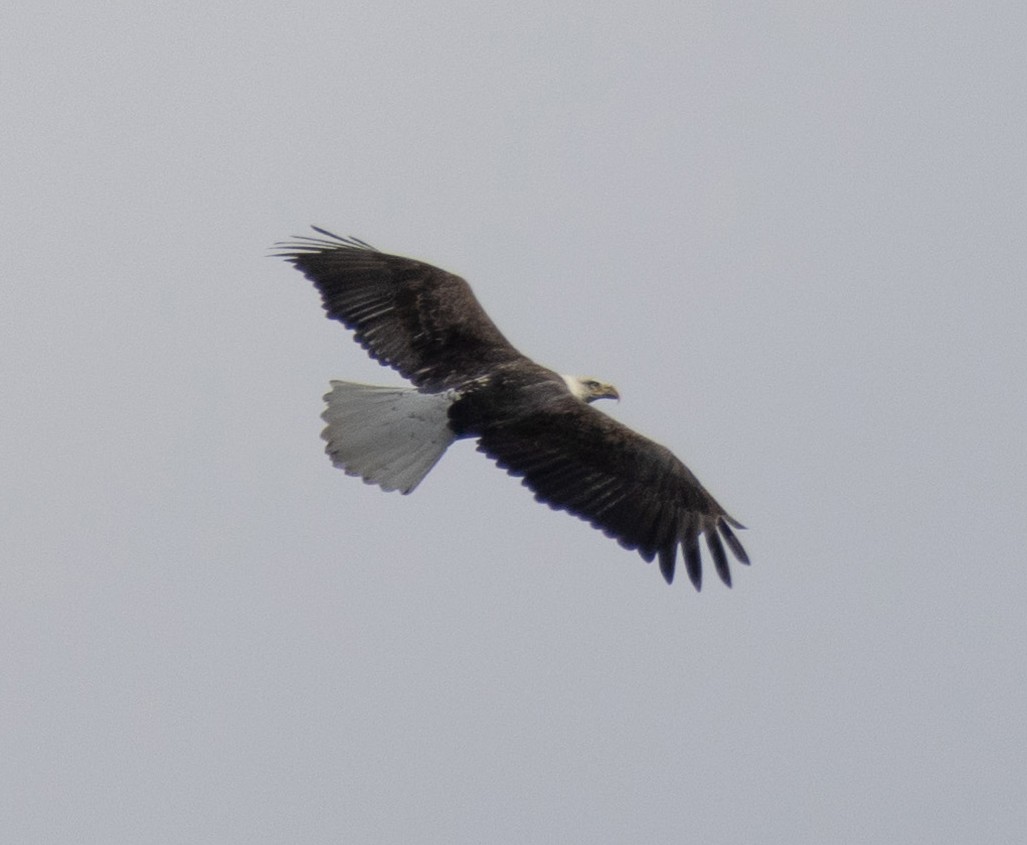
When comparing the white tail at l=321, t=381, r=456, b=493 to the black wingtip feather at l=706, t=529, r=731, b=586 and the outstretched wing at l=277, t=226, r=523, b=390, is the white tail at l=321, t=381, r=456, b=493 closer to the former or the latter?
the outstretched wing at l=277, t=226, r=523, b=390

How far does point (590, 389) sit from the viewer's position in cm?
1622

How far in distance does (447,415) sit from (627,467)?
1.09 metres

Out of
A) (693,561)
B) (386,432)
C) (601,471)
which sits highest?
(386,432)

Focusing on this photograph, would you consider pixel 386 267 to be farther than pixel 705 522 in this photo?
Yes

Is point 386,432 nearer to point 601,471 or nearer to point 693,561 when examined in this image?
point 601,471

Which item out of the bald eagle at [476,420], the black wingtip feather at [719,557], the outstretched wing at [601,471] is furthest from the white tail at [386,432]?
the black wingtip feather at [719,557]

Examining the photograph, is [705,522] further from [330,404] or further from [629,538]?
[330,404]

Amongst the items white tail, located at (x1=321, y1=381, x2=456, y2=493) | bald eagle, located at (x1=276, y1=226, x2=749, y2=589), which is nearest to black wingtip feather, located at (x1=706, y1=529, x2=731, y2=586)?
bald eagle, located at (x1=276, y1=226, x2=749, y2=589)

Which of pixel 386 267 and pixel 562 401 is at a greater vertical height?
pixel 386 267

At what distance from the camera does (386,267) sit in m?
15.9

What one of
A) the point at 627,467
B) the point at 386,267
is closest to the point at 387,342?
the point at 386,267

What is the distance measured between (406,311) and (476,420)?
1079mm

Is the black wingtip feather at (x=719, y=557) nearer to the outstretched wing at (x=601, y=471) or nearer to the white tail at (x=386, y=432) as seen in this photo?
the outstretched wing at (x=601, y=471)

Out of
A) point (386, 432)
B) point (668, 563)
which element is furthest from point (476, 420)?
point (668, 563)
